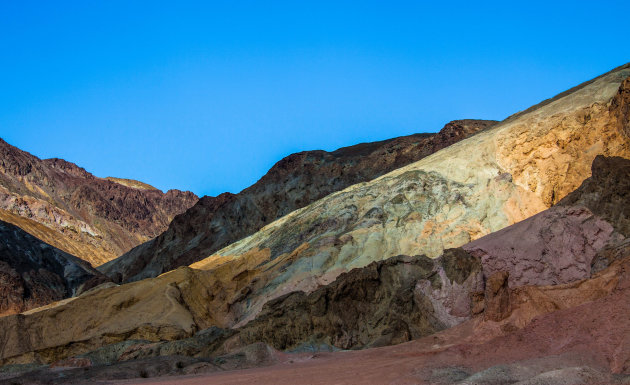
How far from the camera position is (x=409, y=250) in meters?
28.6

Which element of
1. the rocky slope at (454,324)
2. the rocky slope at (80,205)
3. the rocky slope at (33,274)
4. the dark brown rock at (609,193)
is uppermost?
the rocky slope at (80,205)

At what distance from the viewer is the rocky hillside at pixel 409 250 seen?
20391 millimetres

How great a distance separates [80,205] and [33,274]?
6431 cm

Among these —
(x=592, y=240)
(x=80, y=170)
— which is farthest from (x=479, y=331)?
(x=80, y=170)

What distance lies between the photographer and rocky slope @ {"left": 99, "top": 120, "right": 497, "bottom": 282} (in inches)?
2227

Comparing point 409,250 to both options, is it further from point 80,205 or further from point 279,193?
point 80,205

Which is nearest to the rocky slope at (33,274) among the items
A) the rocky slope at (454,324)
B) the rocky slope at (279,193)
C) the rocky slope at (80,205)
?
the rocky slope at (279,193)

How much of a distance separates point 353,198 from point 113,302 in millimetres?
12692

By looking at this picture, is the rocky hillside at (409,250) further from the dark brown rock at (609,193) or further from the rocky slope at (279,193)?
the rocky slope at (279,193)

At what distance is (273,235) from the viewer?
36.0m

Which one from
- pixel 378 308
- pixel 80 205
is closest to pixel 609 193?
pixel 378 308

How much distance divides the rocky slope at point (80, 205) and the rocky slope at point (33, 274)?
18.7 m

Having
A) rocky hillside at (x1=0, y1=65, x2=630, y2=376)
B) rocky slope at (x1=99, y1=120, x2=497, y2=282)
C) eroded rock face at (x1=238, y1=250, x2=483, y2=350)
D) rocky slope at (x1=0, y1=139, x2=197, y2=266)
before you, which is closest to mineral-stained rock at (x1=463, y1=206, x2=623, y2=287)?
rocky hillside at (x1=0, y1=65, x2=630, y2=376)

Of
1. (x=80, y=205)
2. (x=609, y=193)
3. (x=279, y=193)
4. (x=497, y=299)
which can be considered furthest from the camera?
(x=80, y=205)
